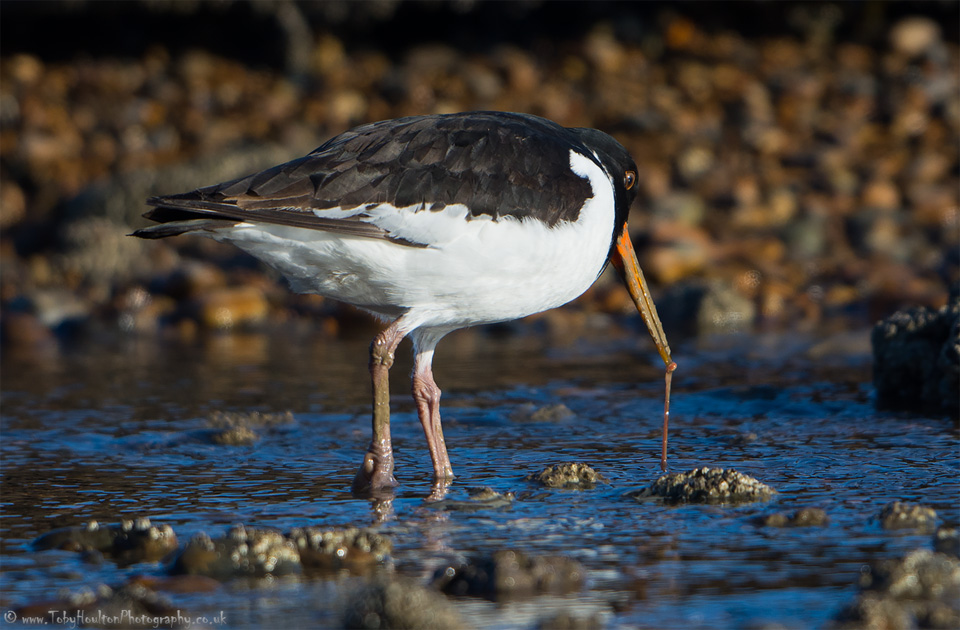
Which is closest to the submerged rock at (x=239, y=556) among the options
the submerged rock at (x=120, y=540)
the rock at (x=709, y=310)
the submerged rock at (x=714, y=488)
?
the submerged rock at (x=120, y=540)

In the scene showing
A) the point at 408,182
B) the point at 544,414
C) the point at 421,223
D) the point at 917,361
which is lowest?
the point at 544,414

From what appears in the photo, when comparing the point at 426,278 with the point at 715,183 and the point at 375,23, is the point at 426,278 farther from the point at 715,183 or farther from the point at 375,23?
the point at 375,23

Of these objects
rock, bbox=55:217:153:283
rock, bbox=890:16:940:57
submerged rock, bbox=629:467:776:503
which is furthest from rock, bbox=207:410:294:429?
rock, bbox=890:16:940:57

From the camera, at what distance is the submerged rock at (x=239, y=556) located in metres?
3.65

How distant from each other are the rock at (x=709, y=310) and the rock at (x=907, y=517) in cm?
473

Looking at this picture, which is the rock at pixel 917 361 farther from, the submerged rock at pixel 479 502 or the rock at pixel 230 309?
the rock at pixel 230 309

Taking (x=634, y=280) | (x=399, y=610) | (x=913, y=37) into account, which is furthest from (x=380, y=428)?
(x=913, y=37)

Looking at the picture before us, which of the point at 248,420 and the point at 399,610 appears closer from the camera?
the point at 399,610

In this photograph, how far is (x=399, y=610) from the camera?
10.2 feet

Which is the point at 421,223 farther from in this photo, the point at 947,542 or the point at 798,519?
the point at 947,542

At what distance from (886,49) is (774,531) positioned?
9460 millimetres

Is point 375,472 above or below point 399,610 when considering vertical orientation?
above

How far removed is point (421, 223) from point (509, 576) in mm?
1588

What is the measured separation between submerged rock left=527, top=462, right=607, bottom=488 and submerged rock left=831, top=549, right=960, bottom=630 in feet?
4.59
